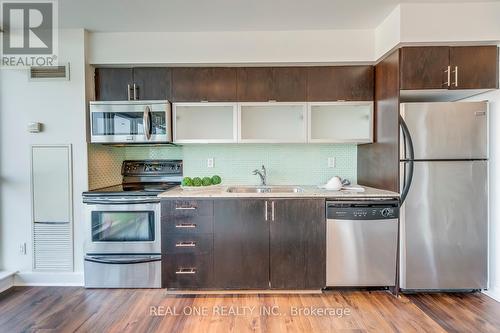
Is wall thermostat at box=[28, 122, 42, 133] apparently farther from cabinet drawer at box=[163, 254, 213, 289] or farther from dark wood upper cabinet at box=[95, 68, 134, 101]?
cabinet drawer at box=[163, 254, 213, 289]

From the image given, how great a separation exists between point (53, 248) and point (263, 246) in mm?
2091

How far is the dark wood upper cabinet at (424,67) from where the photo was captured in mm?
2230

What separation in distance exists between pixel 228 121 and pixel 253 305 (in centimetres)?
175

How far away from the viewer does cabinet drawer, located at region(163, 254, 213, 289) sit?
2.29m

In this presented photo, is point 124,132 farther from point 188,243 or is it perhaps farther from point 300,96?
point 300,96

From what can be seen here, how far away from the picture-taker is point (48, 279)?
2.54 meters

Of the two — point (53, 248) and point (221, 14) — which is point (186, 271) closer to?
point (53, 248)

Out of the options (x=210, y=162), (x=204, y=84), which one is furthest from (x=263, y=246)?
(x=204, y=84)

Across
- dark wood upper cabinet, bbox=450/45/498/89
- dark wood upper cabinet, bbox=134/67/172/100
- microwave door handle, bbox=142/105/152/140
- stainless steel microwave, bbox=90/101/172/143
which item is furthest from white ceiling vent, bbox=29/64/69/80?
dark wood upper cabinet, bbox=450/45/498/89

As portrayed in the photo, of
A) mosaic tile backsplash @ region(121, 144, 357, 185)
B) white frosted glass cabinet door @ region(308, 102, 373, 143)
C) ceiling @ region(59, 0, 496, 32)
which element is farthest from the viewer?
mosaic tile backsplash @ region(121, 144, 357, 185)

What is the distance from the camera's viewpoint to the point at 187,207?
230 centimetres

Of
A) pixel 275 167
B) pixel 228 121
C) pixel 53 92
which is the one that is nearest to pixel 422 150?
pixel 275 167

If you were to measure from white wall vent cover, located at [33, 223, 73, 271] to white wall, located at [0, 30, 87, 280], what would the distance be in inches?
2.7

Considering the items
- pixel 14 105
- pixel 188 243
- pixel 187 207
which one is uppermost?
pixel 14 105
